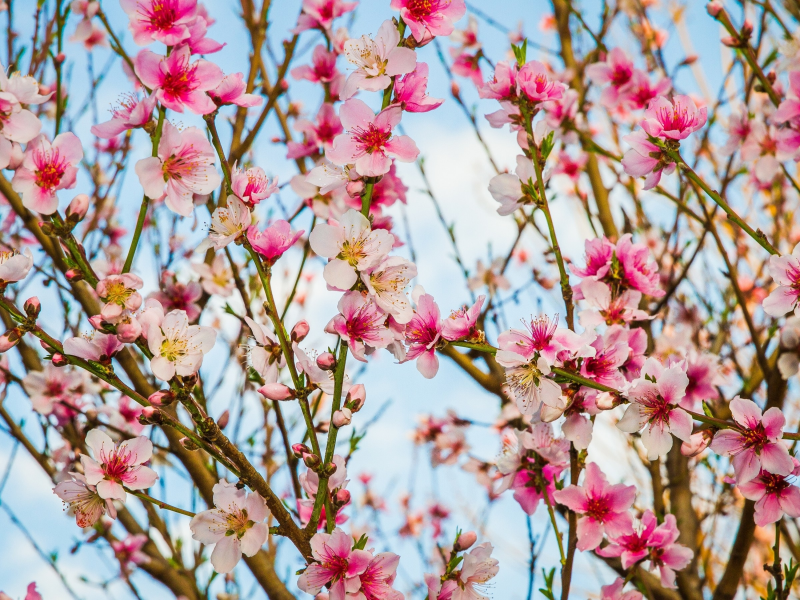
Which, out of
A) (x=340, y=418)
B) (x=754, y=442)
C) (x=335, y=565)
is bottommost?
(x=335, y=565)

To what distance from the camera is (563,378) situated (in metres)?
1.53

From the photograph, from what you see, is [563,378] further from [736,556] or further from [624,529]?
[736,556]

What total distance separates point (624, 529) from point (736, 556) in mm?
913

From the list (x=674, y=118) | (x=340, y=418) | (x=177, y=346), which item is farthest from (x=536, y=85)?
(x=177, y=346)

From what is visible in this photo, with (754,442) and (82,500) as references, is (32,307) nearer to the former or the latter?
(82,500)

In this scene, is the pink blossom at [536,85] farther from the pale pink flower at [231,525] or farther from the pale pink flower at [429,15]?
the pale pink flower at [231,525]

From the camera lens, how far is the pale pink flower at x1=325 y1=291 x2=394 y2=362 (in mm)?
1445

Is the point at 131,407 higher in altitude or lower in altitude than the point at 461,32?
lower

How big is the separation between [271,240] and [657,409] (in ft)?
3.27

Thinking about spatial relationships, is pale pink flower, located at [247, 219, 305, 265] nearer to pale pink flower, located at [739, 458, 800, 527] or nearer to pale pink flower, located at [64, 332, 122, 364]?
pale pink flower, located at [64, 332, 122, 364]

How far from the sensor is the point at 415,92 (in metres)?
1.57

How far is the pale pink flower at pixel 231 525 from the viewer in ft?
4.90

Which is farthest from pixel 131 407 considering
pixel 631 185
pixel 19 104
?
→ pixel 631 185

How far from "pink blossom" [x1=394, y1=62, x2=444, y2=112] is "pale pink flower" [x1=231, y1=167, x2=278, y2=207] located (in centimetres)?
36
